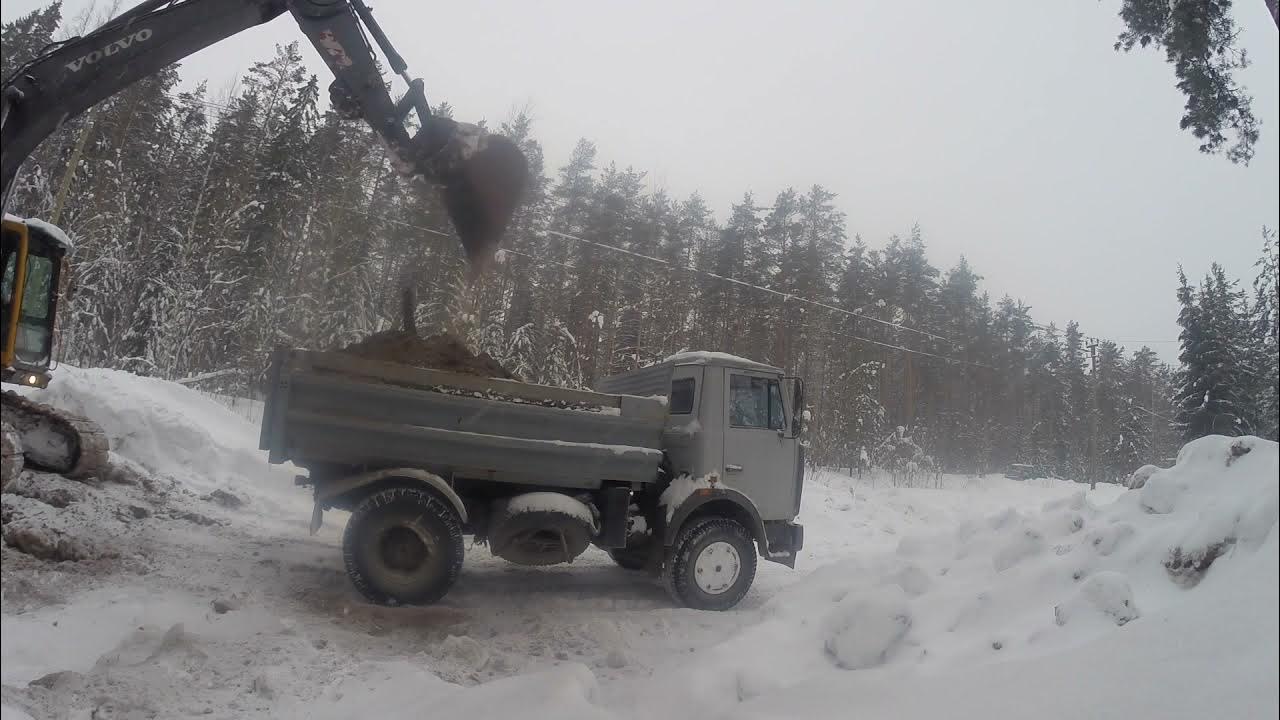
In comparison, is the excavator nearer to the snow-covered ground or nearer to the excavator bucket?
the excavator bucket

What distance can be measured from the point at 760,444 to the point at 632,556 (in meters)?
2.03

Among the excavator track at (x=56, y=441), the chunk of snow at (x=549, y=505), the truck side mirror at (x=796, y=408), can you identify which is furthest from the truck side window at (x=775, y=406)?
the excavator track at (x=56, y=441)

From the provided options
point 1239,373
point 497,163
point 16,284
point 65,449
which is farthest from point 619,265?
point 1239,373

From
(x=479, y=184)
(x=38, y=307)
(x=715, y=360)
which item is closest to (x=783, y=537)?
(x=715, y=360)

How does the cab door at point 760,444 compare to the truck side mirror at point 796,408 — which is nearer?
the cab door at point 760,444

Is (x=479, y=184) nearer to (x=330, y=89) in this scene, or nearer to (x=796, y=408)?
(x=330, y=89)

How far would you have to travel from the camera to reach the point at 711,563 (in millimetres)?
6953

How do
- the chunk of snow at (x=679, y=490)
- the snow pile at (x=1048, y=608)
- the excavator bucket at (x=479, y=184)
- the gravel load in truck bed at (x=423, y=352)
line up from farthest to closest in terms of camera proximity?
the chunk of snow at (x=679, y=490) → the excavator bucket at (x=479, y=184) → the gravel load in truck bed at (x=423, y=352) → the snow pile at (x=1048, y=608)

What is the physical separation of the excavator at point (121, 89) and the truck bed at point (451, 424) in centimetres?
160

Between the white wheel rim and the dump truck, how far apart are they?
0.02 metres

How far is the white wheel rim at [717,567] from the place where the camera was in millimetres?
6887

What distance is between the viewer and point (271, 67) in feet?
66.8

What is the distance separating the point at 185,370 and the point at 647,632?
45.1 ft

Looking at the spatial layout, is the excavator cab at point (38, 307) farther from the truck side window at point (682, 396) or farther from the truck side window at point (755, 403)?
the truck side window at point (755, 403)
